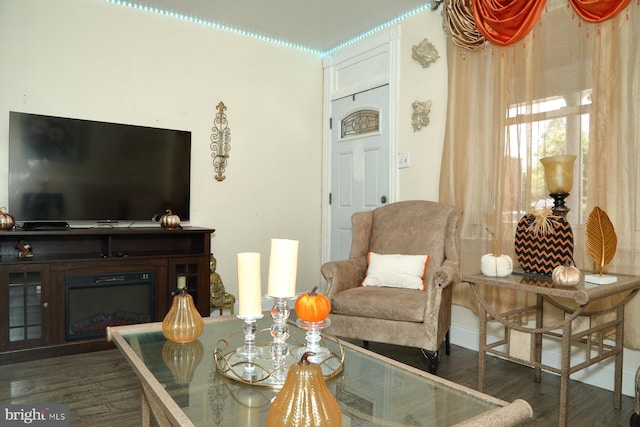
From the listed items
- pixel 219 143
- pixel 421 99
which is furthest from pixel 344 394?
pixel 219 143

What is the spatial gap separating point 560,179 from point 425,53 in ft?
5.38

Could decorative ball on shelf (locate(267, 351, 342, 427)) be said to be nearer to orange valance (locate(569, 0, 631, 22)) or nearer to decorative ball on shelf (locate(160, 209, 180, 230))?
orange valance (locate(569, 0, 631, 22))

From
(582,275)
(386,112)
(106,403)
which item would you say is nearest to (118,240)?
(106,403)

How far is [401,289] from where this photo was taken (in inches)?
107

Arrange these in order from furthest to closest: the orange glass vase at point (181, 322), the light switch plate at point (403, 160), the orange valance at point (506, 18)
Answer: the light switch plate at point (403, 160) → the orange valance at point (506, 18) → the orange glass vase at point (181, 322)

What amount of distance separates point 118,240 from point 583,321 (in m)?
3.14

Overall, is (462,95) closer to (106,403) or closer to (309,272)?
Answer: (309,272)

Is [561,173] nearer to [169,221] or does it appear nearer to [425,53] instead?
[425,53]

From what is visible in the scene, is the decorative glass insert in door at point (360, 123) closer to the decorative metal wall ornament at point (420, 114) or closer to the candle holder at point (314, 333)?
the decorative metal wall ornament at point (420, 114)

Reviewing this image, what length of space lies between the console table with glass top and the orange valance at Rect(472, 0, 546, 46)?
155 cm

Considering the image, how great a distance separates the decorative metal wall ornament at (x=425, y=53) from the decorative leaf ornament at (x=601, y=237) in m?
1.82

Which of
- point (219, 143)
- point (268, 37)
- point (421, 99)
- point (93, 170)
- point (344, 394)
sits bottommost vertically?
point (344, 394)

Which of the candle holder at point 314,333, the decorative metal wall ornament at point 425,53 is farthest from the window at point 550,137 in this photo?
the candle holder at point 314,333

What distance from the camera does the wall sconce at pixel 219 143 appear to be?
392cm
